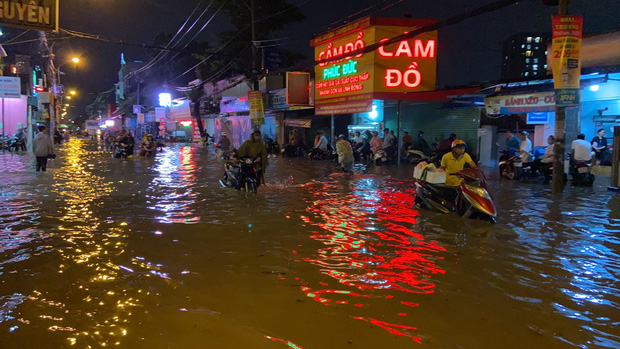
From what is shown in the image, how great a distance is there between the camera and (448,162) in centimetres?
902

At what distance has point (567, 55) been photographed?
11.2 meters

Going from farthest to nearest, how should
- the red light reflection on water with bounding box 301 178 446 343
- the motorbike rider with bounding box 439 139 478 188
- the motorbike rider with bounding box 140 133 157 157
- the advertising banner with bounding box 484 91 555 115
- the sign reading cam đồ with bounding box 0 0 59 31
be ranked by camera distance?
1. the motorbike rider with bounding box 140 133 157 157
2. the advertising banner with bounding box 484 91 555 115
3. the sign reading cam đồ with bounding box 0 0 59 31
4. the motorbike rider with bounding box 439 139 478 188
5. the red light reflection on water with bounding box 301 178 446 343

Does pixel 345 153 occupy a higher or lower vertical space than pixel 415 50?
lower

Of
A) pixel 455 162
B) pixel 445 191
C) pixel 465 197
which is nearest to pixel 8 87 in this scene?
pixel 445 191

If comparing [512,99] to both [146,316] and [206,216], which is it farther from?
[146,316]

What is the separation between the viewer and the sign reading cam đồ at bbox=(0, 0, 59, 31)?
9008 mm

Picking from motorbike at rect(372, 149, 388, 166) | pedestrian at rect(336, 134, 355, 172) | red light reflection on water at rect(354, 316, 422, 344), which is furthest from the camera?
motorbike at rect(372, 149, 388, 166)

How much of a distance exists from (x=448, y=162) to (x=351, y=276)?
4.45m

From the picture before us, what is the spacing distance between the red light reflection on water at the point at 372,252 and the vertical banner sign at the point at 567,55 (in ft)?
15.5

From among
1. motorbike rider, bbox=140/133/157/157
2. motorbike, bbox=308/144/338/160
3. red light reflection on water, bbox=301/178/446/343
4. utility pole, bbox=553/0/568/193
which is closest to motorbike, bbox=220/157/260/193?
red light reflection on water, bbox=301/178/446/343

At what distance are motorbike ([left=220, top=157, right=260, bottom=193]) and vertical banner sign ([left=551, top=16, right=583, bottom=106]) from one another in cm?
782

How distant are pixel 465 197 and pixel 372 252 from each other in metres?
2.93

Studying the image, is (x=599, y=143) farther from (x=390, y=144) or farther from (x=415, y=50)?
(x=415, y=50)

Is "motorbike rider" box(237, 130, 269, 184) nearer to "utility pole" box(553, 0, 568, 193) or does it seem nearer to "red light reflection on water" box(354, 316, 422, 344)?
"utility pole" box(553, 0, 568, 193)
